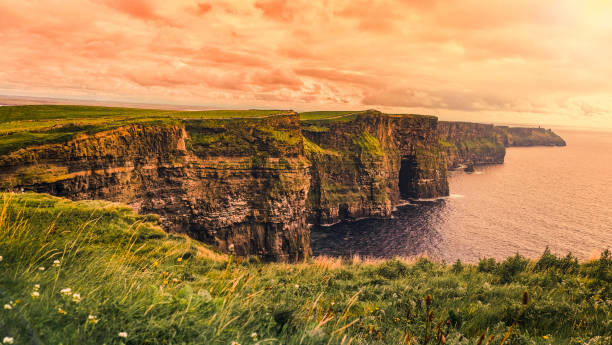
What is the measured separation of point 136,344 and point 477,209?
388 feet

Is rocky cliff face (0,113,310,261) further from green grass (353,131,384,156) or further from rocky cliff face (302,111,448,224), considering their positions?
green grass (353,131,384,156)

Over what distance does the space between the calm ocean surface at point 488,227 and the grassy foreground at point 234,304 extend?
51879 millimetres

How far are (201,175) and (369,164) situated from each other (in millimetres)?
63105

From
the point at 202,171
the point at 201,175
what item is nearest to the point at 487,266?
the point at 201,175

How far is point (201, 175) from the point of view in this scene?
5512 centimetres

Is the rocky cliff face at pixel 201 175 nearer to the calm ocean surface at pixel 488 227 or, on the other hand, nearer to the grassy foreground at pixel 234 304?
the calm ocean surface at pixel 488 227

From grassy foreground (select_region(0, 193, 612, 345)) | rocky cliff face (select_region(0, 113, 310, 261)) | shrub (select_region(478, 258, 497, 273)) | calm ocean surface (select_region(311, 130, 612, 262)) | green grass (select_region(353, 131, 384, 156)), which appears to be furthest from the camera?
green grass (select_region(353, 131, 384, 156))

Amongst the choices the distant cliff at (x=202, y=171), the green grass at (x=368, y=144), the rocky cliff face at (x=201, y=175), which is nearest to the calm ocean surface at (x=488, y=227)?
the distant cliff at (x=202, y=171)

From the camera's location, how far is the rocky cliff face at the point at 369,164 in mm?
93375

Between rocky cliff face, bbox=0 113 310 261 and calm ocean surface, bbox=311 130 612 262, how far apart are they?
16286mm

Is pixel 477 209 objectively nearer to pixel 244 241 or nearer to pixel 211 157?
pixel 244 241

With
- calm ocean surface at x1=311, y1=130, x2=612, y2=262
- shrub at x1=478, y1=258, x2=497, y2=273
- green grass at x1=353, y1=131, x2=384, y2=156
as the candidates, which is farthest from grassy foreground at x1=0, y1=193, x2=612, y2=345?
green grass at x1=353, y1=131, x2=384, y2=156

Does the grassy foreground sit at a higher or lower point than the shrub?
higher

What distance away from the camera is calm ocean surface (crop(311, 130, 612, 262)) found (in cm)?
6856
